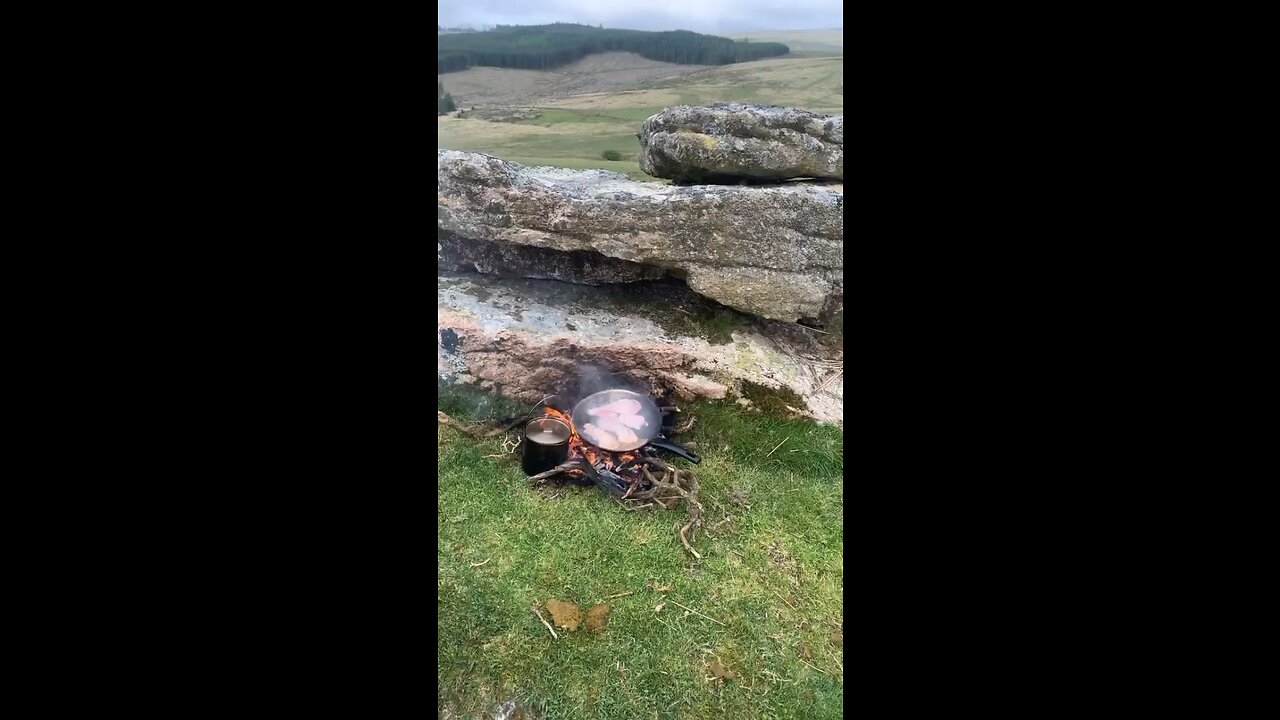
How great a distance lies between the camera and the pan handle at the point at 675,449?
5371 millimetres

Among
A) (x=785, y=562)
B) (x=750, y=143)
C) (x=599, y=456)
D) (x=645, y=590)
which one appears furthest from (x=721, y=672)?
(x=750, y=143)

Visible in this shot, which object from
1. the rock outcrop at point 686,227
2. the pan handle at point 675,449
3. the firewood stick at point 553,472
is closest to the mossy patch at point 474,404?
the firewood stick at point 553,472

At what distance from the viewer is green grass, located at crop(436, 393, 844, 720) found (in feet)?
11.1

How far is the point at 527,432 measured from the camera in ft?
17.3

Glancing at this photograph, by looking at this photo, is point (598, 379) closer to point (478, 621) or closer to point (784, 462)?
point (784, 462)

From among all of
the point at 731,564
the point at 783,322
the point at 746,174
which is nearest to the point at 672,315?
the point at 783,322

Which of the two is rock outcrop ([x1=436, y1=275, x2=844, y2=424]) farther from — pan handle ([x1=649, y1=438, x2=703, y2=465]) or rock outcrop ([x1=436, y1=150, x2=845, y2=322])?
pan handle ([x1=649, y1=438, x2=703, y2=465])

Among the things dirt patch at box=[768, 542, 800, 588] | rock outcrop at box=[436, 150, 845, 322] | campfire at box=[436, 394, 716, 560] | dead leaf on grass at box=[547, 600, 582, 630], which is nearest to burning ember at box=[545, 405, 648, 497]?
campfire at box=[436, 394, 716, 560]

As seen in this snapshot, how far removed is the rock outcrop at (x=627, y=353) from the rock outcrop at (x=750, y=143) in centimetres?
138

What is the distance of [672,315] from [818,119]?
227 cm

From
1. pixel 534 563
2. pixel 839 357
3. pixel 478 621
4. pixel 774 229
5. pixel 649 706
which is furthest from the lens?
pixel 839 357

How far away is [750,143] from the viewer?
6.30 metres

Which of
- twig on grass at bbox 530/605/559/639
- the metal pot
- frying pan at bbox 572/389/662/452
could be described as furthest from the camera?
frying pan at bbox 572/389/662/452

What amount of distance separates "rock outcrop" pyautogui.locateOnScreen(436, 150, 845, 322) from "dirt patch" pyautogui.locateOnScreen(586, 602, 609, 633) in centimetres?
320
